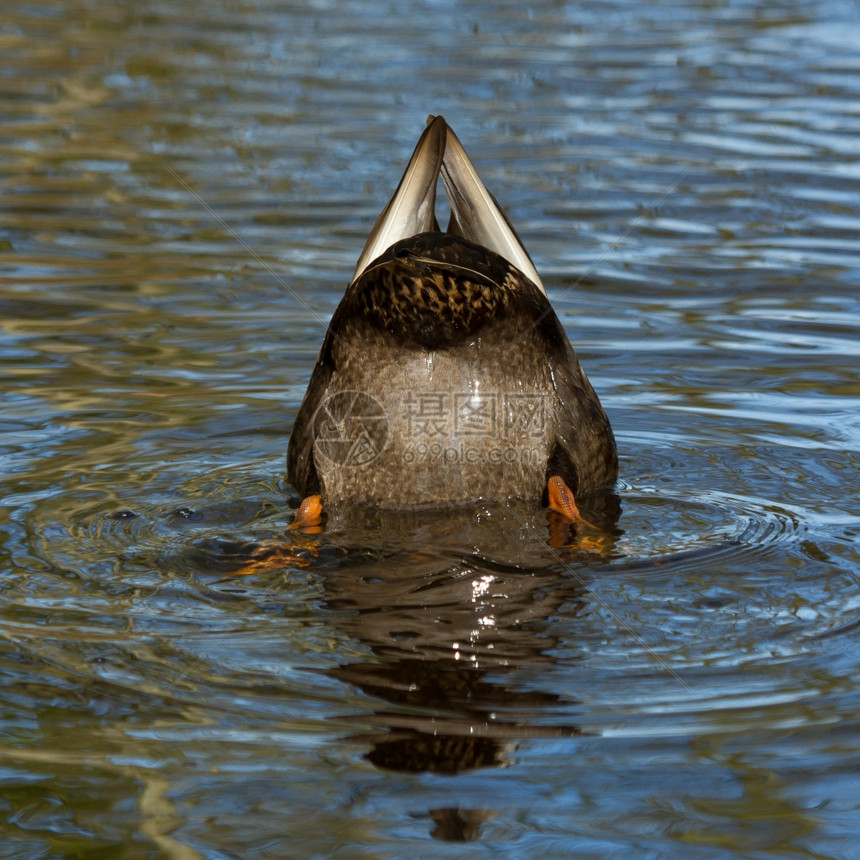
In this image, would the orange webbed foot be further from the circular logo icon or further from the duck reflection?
the circular logo icon

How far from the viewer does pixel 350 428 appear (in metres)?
4.71

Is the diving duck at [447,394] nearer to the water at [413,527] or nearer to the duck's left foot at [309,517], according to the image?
the duck's left foot at [309,517]

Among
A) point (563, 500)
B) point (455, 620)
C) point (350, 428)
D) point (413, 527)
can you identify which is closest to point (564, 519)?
point (563, 500)

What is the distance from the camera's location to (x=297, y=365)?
21.1 ft

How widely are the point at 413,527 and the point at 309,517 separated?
33 centimetres

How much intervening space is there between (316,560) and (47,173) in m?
6.17

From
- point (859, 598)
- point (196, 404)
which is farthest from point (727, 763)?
point (196, 404)

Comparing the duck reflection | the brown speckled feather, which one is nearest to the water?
the duck reflection

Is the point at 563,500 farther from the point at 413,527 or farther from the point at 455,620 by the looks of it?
the point at 455,620

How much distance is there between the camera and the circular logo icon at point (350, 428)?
466 cm

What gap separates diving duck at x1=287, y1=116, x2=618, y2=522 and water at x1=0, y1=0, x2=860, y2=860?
0.15 m

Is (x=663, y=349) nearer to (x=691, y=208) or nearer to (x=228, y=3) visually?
(x=691, y=208)

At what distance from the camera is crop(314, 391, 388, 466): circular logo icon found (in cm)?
466

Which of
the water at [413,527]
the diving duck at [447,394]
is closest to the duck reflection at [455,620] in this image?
the water at [413,527]
